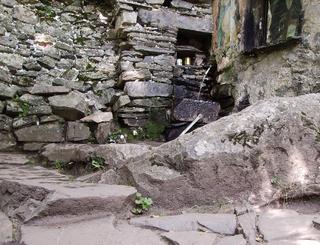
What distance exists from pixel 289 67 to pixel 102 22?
123 inches

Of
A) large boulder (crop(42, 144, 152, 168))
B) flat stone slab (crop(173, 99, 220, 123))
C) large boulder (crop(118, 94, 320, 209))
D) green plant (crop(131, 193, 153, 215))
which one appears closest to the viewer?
green plant (crop(131, 193, 153, 215))

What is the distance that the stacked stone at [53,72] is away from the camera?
4164mm

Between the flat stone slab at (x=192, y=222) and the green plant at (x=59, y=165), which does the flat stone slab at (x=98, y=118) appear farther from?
the flat stone slab at (x=192, y=222)

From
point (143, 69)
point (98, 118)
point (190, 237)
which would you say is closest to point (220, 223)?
point (190, 237)

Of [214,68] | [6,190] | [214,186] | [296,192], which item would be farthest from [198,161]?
[214,68]

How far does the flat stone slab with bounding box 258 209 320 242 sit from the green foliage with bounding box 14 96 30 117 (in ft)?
10.4

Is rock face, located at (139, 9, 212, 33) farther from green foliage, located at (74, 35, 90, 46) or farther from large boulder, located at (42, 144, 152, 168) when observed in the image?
large boulder, located at (42, 144, 152, 168)

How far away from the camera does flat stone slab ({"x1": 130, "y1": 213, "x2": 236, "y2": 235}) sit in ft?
5.85

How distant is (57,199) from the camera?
1.81 m

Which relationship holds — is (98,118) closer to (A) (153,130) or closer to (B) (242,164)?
(A) (153,130)

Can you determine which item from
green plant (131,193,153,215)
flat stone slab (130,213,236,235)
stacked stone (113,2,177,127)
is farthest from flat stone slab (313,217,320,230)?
stacked stone (113,2,177,127)

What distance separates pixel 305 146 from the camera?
2.25 metres

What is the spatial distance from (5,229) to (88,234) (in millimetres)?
382

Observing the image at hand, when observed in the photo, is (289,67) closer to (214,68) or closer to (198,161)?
(214,68)
